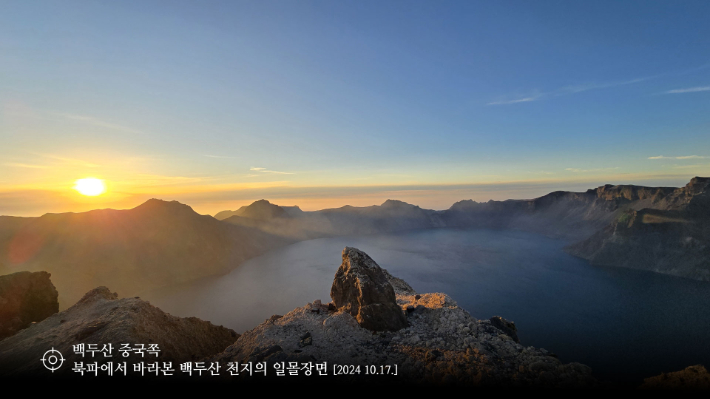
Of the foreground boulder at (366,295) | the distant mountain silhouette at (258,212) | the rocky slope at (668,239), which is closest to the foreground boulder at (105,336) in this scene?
the foreground boulder at (366,295)

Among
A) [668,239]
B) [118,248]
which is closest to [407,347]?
[118,248]

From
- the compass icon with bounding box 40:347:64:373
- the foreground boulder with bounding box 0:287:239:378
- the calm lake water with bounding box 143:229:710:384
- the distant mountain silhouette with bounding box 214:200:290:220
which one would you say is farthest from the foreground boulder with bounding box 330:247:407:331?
the distant mountain silhouette with bounding box 214:200:290:220

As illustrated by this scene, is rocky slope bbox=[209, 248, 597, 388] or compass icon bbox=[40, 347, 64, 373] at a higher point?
compass icon bbox=[40, 347, 64, 373]

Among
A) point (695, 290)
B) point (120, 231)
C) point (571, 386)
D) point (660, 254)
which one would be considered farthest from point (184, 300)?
point (660, 254)

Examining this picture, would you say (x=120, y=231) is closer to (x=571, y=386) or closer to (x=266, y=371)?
(x=266, y=371)

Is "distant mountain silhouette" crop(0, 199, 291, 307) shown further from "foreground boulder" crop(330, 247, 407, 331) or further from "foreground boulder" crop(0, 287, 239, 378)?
"foreground boulder" crop(330, 247, 407, 331)

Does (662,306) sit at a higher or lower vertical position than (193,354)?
lower
